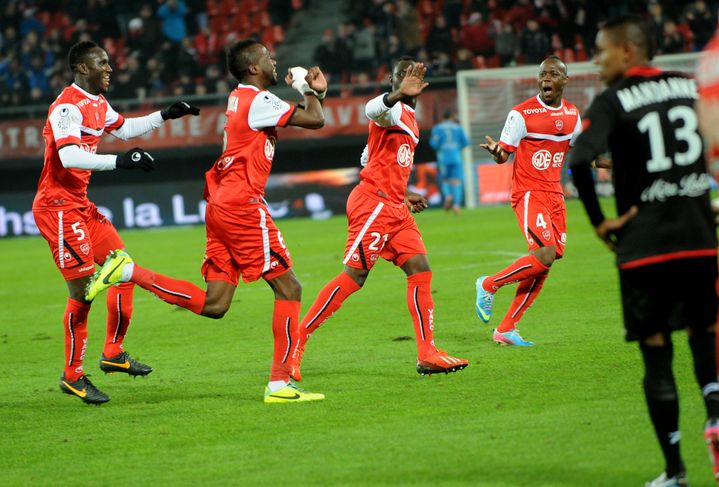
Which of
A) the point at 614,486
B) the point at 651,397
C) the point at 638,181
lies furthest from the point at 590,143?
the point at 614,486

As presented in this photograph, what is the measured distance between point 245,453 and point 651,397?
7.08 ft

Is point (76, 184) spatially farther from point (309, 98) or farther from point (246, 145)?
point (309, 98)

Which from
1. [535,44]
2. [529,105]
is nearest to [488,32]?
[535,44]

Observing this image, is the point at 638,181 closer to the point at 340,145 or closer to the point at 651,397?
the point at 651,397

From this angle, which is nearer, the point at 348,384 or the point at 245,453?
the point at 245,453

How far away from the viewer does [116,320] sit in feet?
27.1

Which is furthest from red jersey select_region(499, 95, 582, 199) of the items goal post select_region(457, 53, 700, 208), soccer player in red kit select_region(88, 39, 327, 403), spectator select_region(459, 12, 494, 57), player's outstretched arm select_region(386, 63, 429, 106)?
spectator select_region(459, 12, 494, 57)

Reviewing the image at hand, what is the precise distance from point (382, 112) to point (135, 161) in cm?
172

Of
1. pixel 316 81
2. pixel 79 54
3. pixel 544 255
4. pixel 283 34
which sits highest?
pixel 283 34

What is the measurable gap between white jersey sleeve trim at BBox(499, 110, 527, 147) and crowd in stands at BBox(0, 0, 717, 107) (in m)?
17.1

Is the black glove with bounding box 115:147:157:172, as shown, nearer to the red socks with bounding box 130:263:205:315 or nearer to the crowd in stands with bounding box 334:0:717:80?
the red socks with bounding box 130:263:205:315

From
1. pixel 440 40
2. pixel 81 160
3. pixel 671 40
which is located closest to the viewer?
pixel 81 160

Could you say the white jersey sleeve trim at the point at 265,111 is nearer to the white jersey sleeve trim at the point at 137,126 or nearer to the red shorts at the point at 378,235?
the red shorts at the point at 378,235

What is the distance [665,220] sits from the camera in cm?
475
